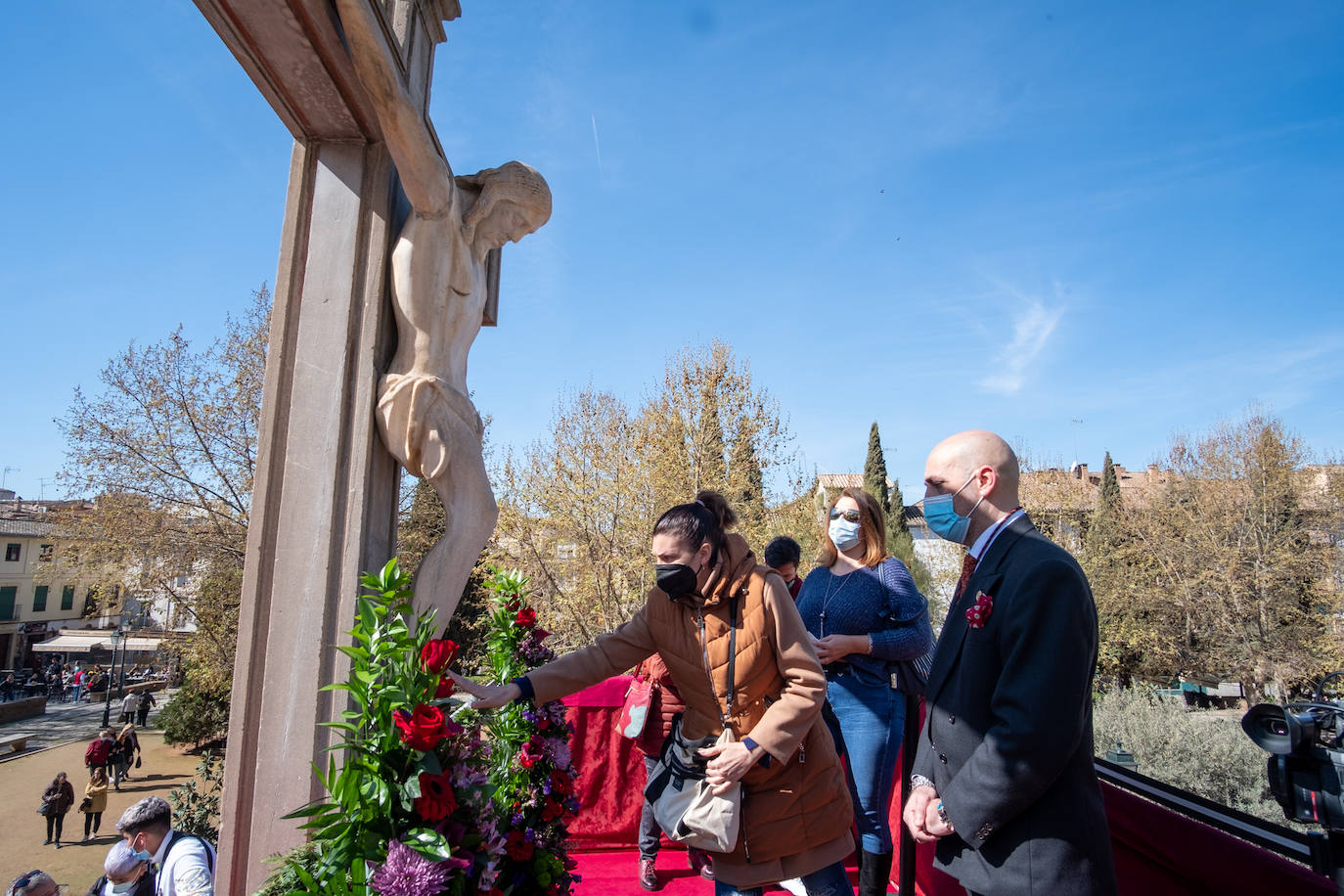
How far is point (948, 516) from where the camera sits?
2.15m

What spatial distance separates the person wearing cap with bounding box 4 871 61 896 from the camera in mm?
3523

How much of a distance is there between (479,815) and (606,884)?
9.00 ft

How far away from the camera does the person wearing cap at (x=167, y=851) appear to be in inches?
109

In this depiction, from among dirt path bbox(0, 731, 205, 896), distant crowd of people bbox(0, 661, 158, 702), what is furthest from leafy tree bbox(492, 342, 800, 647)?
distant crowd of people bbox(0, 661, 158, 702)

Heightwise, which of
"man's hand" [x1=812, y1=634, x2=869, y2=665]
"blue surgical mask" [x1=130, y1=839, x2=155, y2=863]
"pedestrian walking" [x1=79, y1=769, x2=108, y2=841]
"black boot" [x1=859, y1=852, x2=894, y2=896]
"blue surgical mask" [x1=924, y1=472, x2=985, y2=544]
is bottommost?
"pedestrian walking" [x1=79, y1=769, x2=108, y2=841]

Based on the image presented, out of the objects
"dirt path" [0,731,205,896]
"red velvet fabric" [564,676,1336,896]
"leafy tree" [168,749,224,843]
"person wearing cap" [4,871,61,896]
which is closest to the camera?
"red velvet fabric" [564,676,1336,896]

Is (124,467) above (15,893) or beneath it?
above

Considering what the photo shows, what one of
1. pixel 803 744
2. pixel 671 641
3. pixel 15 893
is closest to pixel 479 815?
pixel 671 641

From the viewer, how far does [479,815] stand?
1.77 metres

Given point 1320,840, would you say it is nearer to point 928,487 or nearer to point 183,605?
point 928,487

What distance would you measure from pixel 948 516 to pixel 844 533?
3.86ft

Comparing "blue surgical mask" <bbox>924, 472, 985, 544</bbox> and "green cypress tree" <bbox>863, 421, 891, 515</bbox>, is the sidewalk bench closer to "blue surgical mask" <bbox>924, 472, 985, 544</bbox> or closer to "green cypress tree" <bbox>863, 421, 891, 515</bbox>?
"blue surgical mask" <bbox>924, 472, 985, 544</bbox>

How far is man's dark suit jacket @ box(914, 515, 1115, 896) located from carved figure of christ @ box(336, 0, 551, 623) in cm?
157

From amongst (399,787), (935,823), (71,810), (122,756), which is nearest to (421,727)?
(399,787)
